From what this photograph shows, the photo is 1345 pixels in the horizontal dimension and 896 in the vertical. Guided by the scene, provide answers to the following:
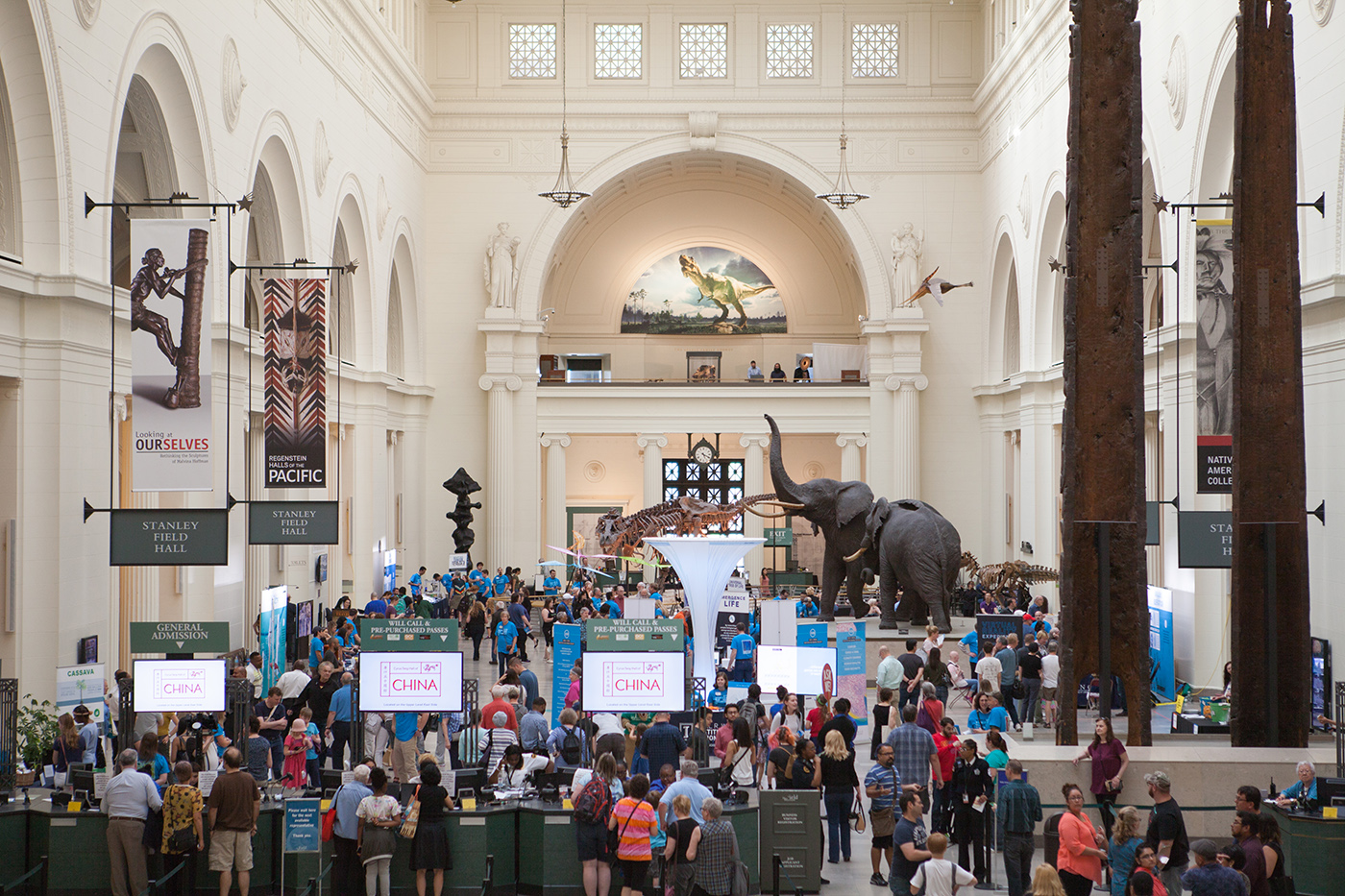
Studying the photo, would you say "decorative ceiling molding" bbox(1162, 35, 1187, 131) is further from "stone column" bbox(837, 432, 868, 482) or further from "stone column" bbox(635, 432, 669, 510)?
"stone column" bbox(635, 432, 669, 510)

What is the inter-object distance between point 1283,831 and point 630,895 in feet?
15.0

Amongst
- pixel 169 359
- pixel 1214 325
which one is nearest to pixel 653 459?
pixel 1214 325

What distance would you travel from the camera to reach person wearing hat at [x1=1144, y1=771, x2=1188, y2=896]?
8625mm

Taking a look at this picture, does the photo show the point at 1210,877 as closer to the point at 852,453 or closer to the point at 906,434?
the point at 906,434

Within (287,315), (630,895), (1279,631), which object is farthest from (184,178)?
(1279,631)

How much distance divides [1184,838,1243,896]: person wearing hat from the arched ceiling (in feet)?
98.6

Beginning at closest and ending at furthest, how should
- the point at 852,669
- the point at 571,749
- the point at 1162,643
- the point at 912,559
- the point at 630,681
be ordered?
the point at 571,749 < the point at 630,681 < the point at 852,669 < the point at 1162,643 < the point at 912,559

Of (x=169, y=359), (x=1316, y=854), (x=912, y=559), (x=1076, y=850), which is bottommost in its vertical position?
(x=1316, y=854)

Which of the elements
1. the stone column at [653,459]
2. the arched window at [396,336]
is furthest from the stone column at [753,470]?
the arched window at [396,336]

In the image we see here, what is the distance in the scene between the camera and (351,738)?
42.9 ft

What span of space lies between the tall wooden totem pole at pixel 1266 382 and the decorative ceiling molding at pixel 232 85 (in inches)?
523

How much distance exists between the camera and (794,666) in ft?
46.6

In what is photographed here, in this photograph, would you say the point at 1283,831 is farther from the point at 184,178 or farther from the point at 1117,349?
the point at 184,178

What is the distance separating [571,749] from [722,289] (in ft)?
92.8
